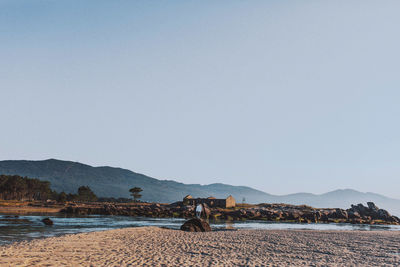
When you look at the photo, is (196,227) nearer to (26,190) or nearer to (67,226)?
(67,226)

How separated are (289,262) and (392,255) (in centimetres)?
897

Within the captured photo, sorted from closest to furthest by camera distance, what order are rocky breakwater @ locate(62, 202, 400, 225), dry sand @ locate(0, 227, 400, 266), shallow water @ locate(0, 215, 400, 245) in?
1. dry sand @ locate(0, 227, 400, 266)
2. shallow water @ locate(0, 215, 400, 245)
3. rocky breakwater @ locate(62, 202, 400, 225)

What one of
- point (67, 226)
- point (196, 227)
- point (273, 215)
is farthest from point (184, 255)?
point (273, 215)

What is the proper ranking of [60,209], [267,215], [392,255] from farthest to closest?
[60,209] → [267,215] → [392,255]

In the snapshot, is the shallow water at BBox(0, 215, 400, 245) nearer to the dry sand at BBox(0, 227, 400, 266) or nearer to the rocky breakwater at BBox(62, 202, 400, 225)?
the dry sand at BBox(0, 227, 400, 266)

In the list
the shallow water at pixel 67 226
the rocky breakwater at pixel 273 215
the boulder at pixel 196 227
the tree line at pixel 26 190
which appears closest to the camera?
the shallow water at pixel 67 226

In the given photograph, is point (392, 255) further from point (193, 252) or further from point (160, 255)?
point (160, 255)

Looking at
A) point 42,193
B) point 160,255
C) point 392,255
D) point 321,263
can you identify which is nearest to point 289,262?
point 321,263

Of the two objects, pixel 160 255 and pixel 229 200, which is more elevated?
pixel 229 200

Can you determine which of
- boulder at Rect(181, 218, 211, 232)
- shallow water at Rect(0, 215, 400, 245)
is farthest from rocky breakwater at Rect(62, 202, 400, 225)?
boulder at Rect(181, 218, 211, 232)

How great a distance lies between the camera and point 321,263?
17.1 metres

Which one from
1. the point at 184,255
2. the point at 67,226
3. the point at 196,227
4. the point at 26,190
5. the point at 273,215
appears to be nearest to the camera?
the point at 184,255

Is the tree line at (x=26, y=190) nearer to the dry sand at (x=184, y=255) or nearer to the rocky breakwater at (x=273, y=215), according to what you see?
the rocky breakwater at (x=273, y=215)

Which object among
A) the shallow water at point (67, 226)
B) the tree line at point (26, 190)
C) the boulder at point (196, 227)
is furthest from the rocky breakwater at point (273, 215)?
the tree line at point (26, 190)
